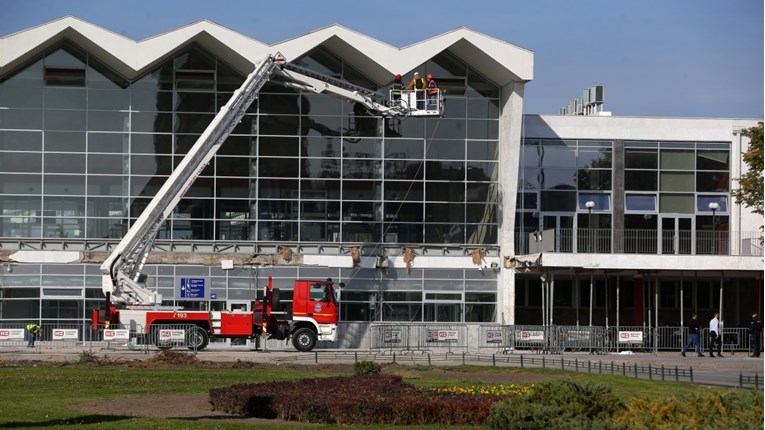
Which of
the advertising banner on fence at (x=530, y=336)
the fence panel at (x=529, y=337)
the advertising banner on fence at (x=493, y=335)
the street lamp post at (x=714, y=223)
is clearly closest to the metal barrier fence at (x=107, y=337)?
the advertising banner on fence at (x=493, y=335)

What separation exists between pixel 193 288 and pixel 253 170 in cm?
569

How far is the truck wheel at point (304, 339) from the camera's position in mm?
48188

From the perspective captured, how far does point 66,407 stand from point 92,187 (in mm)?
30469

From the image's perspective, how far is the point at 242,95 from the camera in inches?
1976

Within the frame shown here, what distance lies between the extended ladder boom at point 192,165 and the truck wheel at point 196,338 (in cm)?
175

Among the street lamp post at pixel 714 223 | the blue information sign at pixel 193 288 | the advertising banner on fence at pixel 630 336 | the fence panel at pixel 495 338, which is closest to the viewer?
the advertising banner on fence at pixel 630 336

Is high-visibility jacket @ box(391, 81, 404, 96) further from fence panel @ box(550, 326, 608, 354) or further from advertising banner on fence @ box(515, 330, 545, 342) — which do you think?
fence panel @ box(550, 326, 608, 354)

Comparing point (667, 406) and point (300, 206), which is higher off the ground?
point (300, 206)

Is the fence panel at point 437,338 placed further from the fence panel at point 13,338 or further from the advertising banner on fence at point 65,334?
the fence panel at point 13,338

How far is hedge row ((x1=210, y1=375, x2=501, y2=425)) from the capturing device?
21156mm

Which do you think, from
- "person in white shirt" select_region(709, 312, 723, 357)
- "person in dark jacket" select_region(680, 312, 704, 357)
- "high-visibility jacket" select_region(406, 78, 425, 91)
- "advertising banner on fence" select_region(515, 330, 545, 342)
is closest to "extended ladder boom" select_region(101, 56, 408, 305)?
"high-visibility jacket" select_region(406, 78, 425, 91)

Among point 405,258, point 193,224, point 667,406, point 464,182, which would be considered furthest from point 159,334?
point 667,406

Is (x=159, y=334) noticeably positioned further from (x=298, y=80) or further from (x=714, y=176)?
(x=714, y=176)

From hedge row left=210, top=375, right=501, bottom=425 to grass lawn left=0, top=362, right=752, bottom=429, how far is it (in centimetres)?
97
